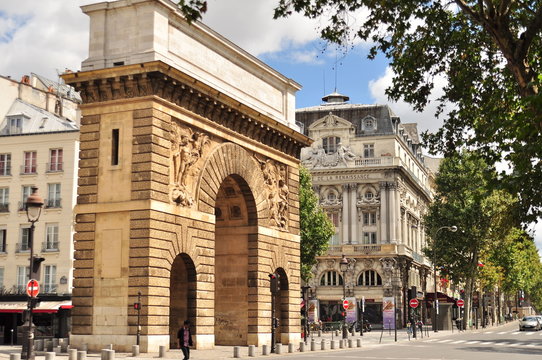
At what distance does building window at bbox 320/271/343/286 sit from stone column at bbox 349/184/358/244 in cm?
404

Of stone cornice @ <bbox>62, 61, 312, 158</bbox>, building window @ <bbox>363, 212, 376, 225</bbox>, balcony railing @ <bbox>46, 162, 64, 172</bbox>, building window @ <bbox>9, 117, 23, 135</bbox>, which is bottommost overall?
building window @ <bbox>363, 212, 376, 225</bbox>

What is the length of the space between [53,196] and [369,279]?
4087 cm

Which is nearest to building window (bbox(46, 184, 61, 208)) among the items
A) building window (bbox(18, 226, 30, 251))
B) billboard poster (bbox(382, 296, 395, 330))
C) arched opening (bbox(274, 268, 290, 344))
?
building window (bbox(18, 226, 30, 251))

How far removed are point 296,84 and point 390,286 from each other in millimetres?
40709

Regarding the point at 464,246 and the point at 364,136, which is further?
the point at 364,136

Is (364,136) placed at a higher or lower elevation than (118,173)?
Result: higher

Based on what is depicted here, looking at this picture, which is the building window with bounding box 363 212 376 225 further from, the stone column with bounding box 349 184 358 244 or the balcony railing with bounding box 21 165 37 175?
the balcony railing with bounding box 21 165 37 175

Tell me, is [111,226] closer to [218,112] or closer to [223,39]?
[218,112]

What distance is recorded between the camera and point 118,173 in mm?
33625

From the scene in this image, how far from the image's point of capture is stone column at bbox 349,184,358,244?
85000 mm

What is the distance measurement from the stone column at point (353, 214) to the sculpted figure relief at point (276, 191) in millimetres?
41031

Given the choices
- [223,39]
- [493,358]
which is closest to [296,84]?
[223,39]

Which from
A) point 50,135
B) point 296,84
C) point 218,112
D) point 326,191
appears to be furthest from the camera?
point 326,191

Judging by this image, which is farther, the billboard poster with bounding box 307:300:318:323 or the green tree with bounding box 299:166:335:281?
the billboard poster with bounding box 307:300:318:323
